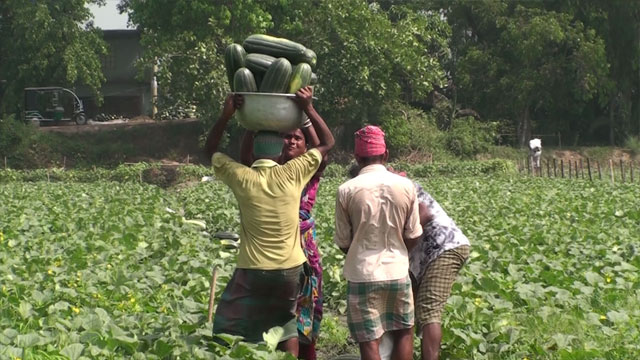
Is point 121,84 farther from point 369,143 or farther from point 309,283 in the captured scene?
point 369,143

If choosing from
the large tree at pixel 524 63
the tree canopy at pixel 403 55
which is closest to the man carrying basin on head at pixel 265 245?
the tree canopy at pixel 403 55

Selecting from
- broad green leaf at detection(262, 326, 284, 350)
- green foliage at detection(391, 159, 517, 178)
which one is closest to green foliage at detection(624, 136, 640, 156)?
green foliage at detection(391, 159, 517, 178)

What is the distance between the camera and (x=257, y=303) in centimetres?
543

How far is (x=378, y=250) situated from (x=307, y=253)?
1.96ft

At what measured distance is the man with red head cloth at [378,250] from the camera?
5496 mm

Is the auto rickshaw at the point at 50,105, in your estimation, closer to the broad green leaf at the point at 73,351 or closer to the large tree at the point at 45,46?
the large tree at the point at 45,46

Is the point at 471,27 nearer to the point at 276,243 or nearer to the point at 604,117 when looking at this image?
the point at 604,117

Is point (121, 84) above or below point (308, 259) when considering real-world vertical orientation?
above

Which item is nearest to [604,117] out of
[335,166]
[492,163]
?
[492,163]

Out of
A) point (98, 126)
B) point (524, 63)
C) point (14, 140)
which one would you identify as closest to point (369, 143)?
point (14, 140)

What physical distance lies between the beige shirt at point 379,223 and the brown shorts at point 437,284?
1.27 feet

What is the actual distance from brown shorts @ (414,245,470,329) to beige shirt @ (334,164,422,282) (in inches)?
15.2

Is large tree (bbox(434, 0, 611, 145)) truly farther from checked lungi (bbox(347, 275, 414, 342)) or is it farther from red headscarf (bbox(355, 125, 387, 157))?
checked lungi (bbox(347, 275, 414, 342))

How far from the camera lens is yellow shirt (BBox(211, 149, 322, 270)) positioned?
538 cm
